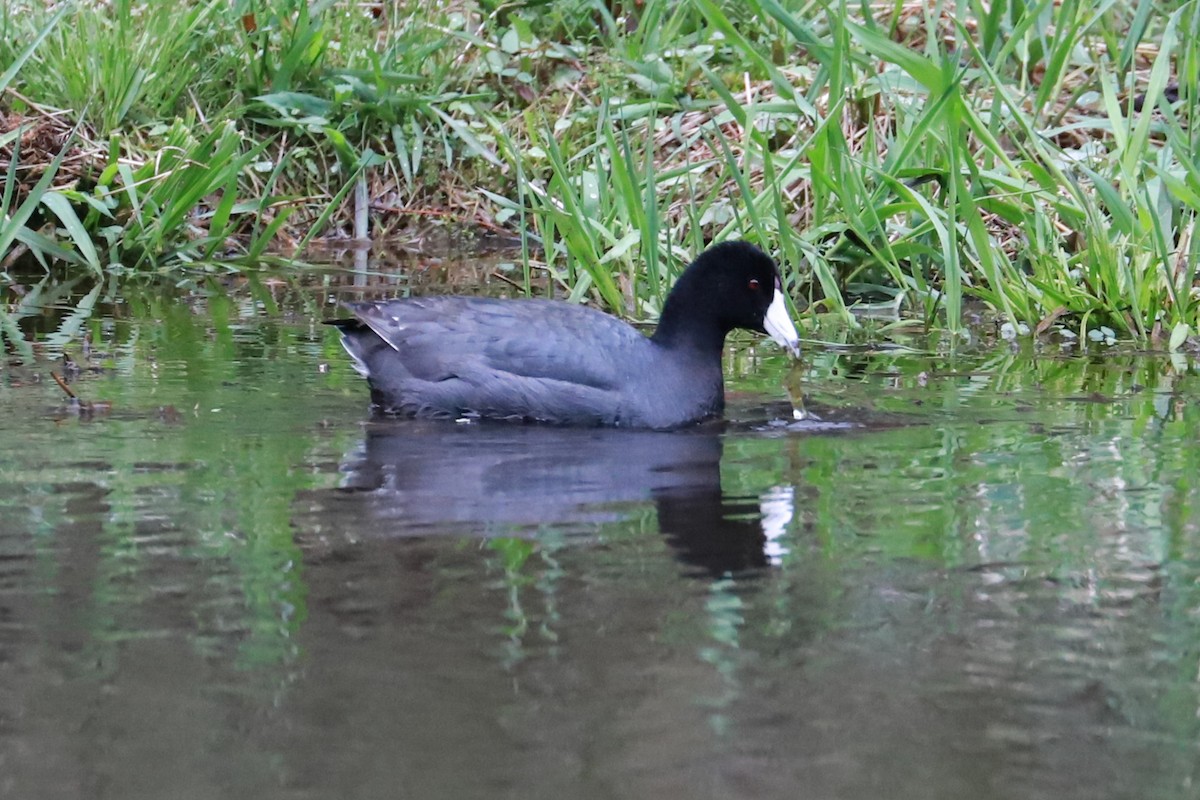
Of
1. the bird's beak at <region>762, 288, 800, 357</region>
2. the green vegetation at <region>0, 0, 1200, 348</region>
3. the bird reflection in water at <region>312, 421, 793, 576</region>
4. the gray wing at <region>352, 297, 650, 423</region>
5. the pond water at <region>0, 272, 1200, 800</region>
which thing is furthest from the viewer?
the green vegetation at <region>0, 0, 1200, 348</region>

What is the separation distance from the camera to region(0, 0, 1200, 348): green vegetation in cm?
602

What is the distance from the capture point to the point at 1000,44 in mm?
8016

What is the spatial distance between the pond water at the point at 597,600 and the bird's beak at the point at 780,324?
1.08ft

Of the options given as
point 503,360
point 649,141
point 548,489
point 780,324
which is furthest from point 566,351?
point 649,141

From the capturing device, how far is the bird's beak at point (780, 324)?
17.3ft

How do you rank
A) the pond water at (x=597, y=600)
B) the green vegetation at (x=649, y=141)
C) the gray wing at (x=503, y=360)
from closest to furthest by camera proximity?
the pond water at (x=597, y=600)
the gray wing at (x=503, y=360)
the green vegetation at (x=649, y=141)

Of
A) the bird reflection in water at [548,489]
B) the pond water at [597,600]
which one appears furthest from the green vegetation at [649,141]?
the bird reflection in water at [548,489]

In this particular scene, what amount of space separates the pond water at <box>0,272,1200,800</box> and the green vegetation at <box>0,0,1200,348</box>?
3.82 ft

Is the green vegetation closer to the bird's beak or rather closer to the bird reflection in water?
the bird's beak

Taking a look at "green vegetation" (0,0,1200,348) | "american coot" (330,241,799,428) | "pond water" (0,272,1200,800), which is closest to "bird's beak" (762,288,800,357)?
"american coot" (330,241,799,428)

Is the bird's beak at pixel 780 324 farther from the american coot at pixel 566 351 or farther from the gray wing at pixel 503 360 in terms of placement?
the gray wing at pixel 503 360

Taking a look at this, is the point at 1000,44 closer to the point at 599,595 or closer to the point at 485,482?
the point at 485,482

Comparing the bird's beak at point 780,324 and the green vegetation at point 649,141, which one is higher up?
the green vegetation at point 649,141

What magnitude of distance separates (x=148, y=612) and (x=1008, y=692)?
135 cm
